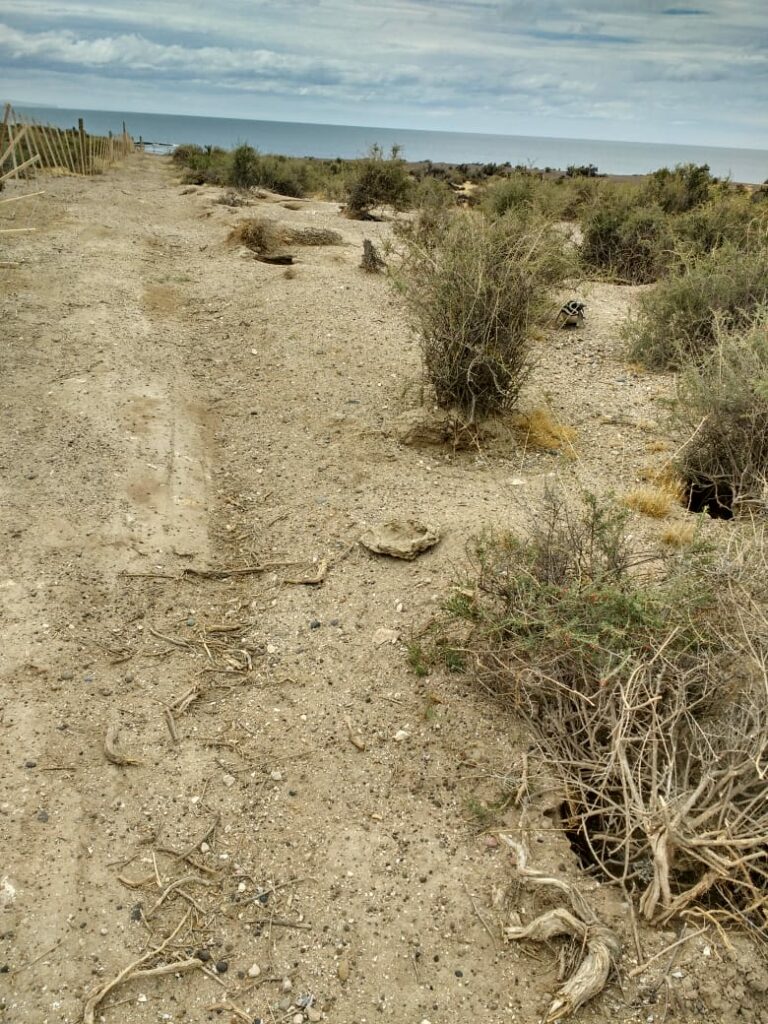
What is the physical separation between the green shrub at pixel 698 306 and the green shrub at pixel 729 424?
6.76 feet

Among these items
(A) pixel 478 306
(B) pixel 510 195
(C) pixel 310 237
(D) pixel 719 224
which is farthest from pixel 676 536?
(B) pixel 510 195

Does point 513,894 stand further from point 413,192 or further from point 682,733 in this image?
point 413,192

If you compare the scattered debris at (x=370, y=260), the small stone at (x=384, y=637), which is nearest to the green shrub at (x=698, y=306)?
the scattered debris at (x=370, y=260)

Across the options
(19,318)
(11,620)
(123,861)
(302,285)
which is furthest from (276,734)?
(302,285)

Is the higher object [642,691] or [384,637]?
[642,691]

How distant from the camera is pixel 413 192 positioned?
759 inches

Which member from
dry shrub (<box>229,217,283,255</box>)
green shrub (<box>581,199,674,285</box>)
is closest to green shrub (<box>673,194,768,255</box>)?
green shrub (<box>581,199,674,285</box>)

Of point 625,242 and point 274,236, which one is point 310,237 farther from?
point 625,242

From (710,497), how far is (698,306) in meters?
3.37

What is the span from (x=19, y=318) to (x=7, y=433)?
2.97 m

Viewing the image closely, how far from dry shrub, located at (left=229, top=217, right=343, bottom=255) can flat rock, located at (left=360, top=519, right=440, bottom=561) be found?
28.7ft

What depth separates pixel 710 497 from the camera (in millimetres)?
5363

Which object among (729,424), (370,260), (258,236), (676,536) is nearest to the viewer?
(676,536)

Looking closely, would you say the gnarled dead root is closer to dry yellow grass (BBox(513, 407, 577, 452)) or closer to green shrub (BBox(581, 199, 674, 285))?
dry yellow grass (BBox(513, 407, 577, 452))
